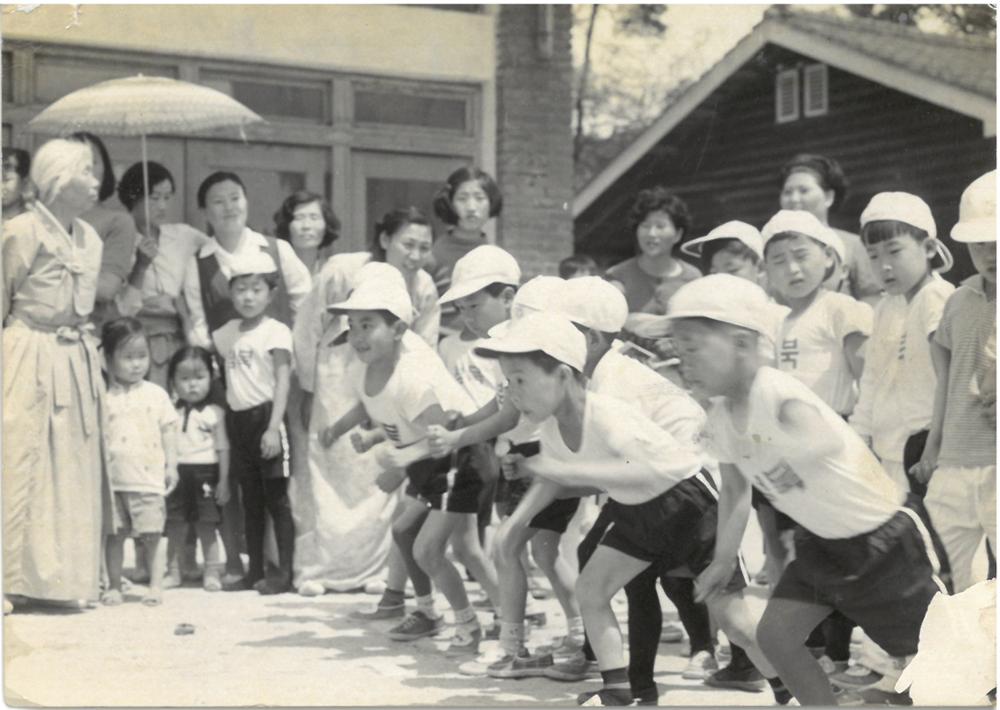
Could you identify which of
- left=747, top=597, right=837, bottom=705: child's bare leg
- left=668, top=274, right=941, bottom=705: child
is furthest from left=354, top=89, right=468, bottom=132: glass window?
left=747, top=597, right=837, bottom=705: child's bare leg

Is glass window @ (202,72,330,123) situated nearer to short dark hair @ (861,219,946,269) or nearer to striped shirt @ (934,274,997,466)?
short dark hair @ (861,219,946,269)

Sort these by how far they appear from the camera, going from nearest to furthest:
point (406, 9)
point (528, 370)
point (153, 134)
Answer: point (528, 370) < point (153, 134) < point (406, 9)

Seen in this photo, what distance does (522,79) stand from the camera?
7723 millimetres

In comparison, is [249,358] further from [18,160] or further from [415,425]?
[415,425]

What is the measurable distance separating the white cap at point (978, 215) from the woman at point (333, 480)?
8.18 feet

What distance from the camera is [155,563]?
18.8 ft

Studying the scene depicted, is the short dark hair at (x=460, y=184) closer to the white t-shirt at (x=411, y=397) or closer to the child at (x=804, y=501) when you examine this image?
the white t-shirt at (x=411, y=397)

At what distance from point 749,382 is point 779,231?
1.27 m

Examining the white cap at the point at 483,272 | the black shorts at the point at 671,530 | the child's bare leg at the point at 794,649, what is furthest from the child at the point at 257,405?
the child's bare leg at the point at 794,649

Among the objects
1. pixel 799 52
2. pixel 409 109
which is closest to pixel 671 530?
pixel 799 52

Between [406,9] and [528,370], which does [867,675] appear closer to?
[528,370]

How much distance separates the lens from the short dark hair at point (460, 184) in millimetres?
5801

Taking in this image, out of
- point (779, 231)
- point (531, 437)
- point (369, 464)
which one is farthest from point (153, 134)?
point (779, 231)

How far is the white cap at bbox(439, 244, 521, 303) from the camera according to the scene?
4840 millimetres
